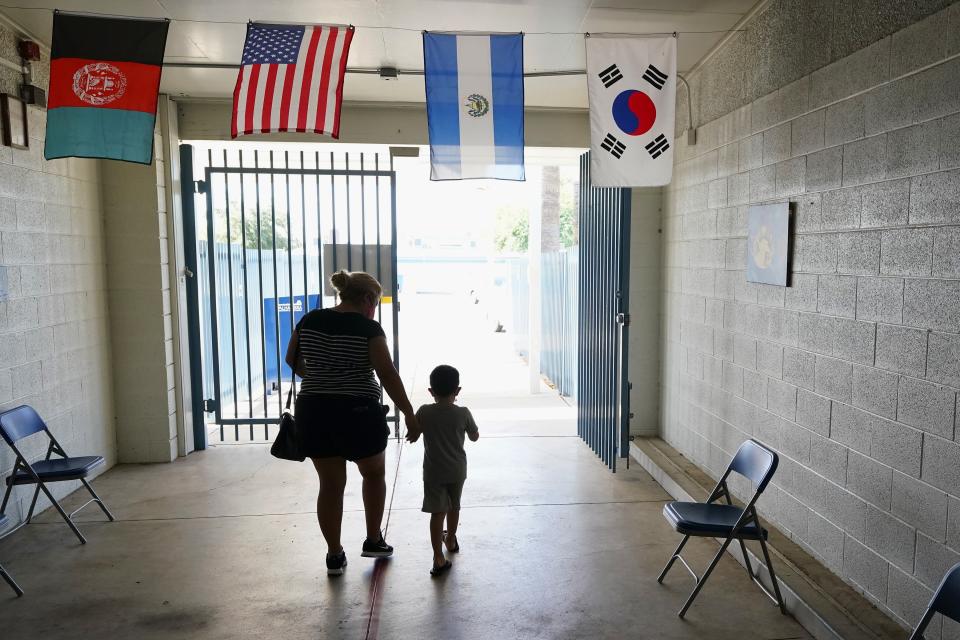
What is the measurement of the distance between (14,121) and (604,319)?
171 inches

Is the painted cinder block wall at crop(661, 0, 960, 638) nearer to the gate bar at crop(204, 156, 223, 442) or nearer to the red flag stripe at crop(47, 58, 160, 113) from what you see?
the red flag stripe at crop(47, 58, 160, 113)

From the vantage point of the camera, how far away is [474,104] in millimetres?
4098

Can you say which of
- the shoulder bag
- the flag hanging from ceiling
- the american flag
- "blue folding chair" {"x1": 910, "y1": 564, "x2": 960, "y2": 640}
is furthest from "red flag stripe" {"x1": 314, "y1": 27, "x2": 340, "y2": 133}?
"blue folding chair" {"x1": 910, "y1": 564, "x2": 960, "y2": 640}

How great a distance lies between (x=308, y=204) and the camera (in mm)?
7070

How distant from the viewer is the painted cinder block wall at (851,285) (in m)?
2.70

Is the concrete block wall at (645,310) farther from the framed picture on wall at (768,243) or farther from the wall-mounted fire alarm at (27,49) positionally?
the wall-mounted fire alarm at (27,49)

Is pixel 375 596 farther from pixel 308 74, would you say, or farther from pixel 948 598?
pixel 308 74

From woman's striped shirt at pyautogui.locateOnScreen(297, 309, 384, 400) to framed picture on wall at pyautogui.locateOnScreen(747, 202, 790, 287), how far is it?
225cm

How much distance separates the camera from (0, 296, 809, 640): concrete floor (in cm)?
321

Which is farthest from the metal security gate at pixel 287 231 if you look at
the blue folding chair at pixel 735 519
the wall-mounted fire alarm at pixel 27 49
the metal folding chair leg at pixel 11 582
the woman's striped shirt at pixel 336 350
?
the blue folding chair at pixel 735 519

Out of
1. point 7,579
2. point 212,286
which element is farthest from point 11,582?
point 212,286

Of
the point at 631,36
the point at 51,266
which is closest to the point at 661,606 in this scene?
the point at 631,36

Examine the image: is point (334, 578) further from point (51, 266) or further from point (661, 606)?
point (51, 266)

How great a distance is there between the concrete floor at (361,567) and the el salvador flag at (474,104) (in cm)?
223
